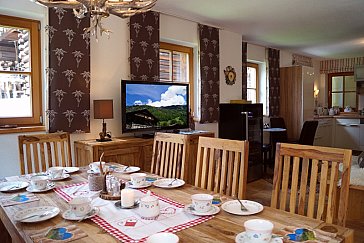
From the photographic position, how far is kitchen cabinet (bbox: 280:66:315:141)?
629cm

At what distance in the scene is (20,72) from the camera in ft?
9.87

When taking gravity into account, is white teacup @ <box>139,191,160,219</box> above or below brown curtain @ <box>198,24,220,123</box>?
below

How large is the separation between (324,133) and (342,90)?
5.18 feet

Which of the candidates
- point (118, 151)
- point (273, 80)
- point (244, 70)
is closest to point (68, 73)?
point (118, 151)

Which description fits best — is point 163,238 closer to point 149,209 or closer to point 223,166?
point 149,209

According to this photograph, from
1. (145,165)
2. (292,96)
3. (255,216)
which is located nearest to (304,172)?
(255,216)

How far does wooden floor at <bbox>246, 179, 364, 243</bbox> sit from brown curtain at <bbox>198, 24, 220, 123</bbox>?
119 centimetres

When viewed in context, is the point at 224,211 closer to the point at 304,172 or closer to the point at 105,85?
the point at 304,172

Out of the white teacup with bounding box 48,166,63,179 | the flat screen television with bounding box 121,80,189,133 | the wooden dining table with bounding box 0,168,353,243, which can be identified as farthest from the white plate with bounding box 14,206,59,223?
the flat screen television with bounding box 121,80,189,133

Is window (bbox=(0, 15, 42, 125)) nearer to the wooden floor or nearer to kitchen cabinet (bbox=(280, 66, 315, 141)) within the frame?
the wooden floor

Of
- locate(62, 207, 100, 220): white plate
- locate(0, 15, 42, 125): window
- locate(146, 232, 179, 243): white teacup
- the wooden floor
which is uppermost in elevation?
locate(0, 15, 42, 125): window

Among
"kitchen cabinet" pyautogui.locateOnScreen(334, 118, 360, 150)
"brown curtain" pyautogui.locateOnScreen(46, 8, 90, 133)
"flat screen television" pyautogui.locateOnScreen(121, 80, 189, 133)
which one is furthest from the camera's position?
"kitchen cabinet" pyautogui.locateOnScreen(334, 118, 360, 150)

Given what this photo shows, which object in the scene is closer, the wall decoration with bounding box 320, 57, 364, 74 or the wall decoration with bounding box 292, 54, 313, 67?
the wall decoration with bounding box 292, 54, 313, 67

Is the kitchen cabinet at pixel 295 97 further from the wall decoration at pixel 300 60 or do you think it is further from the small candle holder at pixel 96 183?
the small candle holder at pixel 96 183
